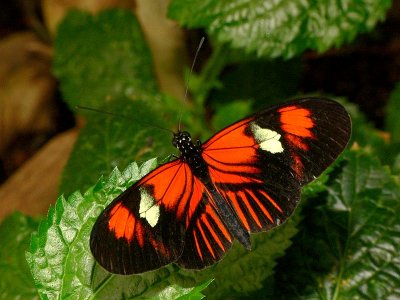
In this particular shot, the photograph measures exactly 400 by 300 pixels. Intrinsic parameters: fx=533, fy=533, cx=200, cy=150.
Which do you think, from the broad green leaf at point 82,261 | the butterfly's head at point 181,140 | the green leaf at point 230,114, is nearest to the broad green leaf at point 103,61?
the green leaf at point 230,114

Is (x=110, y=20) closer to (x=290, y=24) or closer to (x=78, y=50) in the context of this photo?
(x=78, y=50)

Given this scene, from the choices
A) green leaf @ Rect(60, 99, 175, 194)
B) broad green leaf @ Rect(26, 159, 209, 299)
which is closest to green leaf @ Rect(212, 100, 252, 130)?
green leaf @ Rect(60, 99, 175, 194)

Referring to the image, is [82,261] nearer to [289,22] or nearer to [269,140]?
[269,140]

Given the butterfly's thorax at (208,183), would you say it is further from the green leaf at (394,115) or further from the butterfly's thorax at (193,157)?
the green leaf at (394,115)

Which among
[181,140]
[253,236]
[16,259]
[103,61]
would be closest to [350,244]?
[253,236]

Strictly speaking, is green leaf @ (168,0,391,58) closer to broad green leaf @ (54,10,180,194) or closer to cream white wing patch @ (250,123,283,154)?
broad green leaf @ (54,10,180,194)

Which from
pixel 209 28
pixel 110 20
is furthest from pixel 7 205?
pixel 209 28
